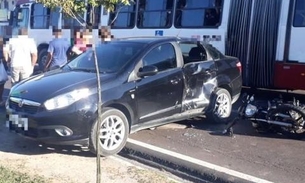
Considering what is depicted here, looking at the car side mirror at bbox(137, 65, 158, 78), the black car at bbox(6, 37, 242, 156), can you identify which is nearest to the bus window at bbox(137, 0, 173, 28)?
the black car at bbox(6, 37, 242, 156)

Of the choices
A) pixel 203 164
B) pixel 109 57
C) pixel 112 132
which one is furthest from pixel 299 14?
pixel 112 132

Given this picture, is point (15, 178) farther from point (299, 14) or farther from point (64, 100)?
→ point (299, 14)

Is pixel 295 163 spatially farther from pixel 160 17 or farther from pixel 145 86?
pixel 160 17

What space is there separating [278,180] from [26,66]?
5705 millimetres

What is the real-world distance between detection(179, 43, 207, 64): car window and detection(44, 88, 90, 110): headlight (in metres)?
2.16

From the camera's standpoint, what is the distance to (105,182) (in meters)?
5.05

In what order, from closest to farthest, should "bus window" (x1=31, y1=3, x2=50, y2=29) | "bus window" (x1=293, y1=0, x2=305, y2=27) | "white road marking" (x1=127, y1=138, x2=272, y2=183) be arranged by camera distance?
"white road marking" (x1=127, y1=138, x2=272, y2=183) → "bus window" (x1=293, y1=0, x2=305, y2=27) → "bus window" (x1=31, y1=3, x2=50, y2=29)

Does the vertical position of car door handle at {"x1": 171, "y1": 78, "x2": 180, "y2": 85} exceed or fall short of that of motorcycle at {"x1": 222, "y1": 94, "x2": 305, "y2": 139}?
it exceeds it

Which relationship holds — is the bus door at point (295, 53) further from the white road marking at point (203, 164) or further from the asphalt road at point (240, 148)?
the white road marking at point (203, 164)

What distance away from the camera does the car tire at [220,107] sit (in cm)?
784

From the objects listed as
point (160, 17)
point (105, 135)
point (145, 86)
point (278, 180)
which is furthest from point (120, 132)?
point (160, 17)

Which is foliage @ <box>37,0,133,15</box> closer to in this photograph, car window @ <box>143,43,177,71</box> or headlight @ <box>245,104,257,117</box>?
car window @ <box>143,43,177,71</box>

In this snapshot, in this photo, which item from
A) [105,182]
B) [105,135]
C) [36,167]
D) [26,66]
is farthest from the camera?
[26,66]

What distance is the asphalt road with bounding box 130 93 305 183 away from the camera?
18.1 ft
